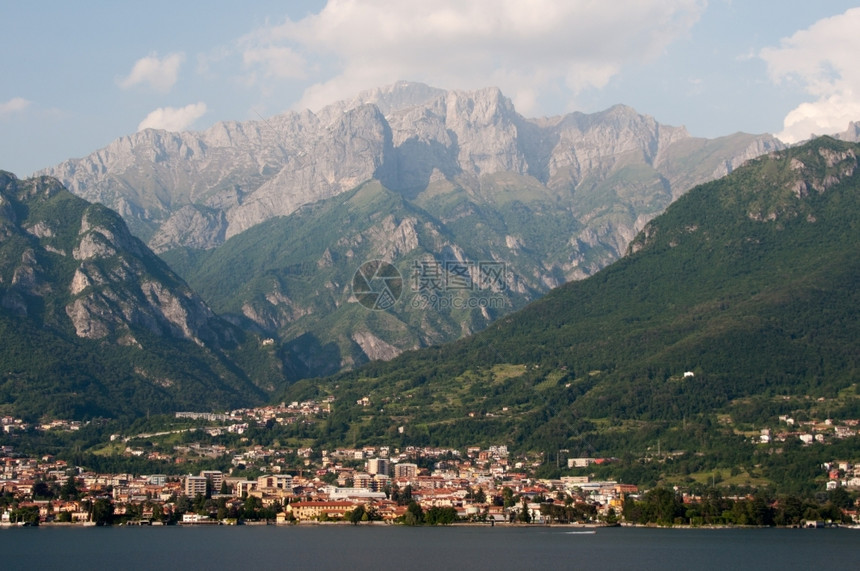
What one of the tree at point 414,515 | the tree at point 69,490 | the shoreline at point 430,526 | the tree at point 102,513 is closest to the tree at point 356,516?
the shoreline at point 430,526

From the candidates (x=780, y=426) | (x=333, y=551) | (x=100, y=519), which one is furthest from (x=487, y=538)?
(x=780, y=426)

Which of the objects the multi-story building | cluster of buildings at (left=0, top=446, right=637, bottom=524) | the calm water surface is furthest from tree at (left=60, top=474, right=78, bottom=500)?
the calm water surface

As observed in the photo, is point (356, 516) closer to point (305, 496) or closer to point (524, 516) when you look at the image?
point (305, 496)

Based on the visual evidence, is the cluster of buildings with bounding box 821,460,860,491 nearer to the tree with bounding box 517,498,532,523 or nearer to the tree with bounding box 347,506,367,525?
the tree with bounding box 517,498,532,523

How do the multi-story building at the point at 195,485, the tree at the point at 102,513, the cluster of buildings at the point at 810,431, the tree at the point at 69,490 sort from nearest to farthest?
the tree at the point at 102,513 → the tree at the point at 69,490 → the cluster of buildings at the point at 810,431 → the multi-story building at the point at 195,485

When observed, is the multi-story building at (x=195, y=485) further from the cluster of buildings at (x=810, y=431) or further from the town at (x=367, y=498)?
the cluster of buildings at (x=810, y=431)

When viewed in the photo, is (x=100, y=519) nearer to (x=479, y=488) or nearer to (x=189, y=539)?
(x=189, y=539)

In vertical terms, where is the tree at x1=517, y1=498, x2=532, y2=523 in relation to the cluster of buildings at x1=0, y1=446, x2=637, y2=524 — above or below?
below

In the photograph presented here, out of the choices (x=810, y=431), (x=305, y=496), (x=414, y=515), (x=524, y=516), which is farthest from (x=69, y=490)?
(x=810, y=431)


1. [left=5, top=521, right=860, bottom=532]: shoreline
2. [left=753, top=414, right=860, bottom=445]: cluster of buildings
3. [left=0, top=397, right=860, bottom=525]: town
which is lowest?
[left=5, top=521, right=860, bottom=532]: shoreline
